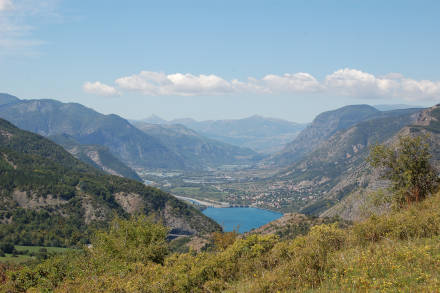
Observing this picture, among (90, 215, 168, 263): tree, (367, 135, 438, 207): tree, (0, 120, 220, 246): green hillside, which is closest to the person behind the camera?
(367, 135, 438, 207): tree

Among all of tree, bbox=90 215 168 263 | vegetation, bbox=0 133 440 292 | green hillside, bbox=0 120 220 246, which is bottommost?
green hillside, bbox=0 120 220 246

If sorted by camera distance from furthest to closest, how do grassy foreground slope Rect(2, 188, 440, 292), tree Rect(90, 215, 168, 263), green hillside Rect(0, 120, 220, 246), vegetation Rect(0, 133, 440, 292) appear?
green hillside Rect(0, 120, 220, 246) → tree Rect(90, 215, 168, 263) → vegetation Rect(0, 133, 440, 292) → grassy foreground slope Rect(2, 188, 440, 292)

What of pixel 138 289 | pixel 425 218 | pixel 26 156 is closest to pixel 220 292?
pixel 138 289

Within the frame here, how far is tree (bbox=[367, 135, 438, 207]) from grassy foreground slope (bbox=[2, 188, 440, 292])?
19.0 feet

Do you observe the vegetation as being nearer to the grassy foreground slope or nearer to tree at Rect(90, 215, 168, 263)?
the grassy foreground slope

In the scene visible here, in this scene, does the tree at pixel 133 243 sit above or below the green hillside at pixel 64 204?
above

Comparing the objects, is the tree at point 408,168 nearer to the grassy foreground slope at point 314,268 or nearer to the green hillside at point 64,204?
the grassy foreground slope at point 314,268

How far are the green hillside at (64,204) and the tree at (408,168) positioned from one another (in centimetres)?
9540

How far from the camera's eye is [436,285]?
9.71 meters

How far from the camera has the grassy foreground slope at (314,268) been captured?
1166cm

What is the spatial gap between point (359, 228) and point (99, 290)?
47.1ft

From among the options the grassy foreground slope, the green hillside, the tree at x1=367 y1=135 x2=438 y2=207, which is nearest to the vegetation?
the grassy foreground slope

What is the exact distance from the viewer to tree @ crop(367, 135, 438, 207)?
2792cm

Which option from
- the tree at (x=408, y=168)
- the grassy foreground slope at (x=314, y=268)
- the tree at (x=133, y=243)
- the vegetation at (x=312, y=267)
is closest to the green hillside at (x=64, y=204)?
the tree at (x=133, y=243)
